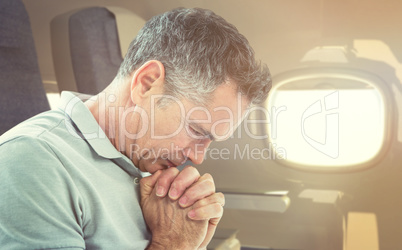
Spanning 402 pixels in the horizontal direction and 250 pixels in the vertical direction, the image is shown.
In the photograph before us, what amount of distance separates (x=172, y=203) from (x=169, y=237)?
76 millimetres

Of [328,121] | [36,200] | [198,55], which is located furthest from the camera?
[328,121]

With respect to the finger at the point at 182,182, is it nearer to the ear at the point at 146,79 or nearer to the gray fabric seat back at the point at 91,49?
the ear at the point at 146,79

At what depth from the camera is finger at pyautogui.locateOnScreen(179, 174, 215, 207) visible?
0.96 meters

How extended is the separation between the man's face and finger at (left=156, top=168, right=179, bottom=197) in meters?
0.04

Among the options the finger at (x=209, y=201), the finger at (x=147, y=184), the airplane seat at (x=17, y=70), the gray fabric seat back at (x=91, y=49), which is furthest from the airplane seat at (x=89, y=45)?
the finger at (x=209, y=201)

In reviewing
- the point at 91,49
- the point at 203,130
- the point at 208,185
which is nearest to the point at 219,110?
the point at 203,130

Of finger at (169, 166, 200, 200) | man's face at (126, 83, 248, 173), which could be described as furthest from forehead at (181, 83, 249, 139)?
finger at (169, 166, 200, 200)

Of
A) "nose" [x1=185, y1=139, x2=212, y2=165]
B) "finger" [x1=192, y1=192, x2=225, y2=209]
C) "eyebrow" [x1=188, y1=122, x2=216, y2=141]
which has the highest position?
"eyebrow" [x1=188, y1=122, x2=216, y2=141]

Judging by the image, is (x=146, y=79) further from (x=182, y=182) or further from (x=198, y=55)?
(x=182, y=182)

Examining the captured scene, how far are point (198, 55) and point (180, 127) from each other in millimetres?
171

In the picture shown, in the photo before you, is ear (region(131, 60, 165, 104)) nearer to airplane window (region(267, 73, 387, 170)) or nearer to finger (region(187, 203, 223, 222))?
finger (region(187, 203, 223, 222))

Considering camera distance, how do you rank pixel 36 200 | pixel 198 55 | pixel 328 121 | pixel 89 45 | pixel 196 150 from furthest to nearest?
1. pixel 89 45
2. pixel 328 121
3. pixel 196 150
4. pixel 198 55
5. pixel 36 200

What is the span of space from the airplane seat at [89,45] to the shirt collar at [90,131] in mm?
372

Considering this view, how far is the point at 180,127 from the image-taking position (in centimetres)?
98
